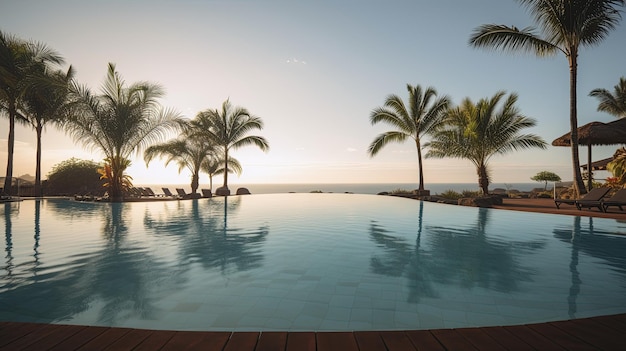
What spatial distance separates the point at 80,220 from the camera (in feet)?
32.1

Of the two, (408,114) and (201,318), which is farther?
(408,114)

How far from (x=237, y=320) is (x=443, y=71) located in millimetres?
17889

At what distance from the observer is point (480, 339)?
2.17m

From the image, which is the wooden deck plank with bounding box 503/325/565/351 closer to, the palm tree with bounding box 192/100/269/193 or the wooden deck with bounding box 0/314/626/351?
the wooden deck with bounding box 0/314/626/351

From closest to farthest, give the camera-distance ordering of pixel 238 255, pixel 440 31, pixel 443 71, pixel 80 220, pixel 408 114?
pixel 238 255
pixel 80 220
pixel 440 31
pixel 443 71
pixel 408 114

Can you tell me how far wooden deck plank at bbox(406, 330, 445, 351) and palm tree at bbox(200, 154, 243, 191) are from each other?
888 inches

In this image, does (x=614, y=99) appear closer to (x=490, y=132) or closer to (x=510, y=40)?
(x=490, y=132)

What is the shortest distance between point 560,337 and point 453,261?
10.7 ft

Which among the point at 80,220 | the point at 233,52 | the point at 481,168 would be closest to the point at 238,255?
the point at 80,220

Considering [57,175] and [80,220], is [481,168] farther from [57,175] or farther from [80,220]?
[57,175]

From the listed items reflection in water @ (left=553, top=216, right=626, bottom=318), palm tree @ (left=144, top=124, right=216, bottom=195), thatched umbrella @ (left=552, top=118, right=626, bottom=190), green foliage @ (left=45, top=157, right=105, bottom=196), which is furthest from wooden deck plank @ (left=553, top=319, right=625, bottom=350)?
green foliage @ (left=45, top=157, right=105, bottom=196)

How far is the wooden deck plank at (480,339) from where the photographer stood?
208cm

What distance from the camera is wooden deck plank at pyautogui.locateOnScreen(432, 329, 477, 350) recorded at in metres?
2.07

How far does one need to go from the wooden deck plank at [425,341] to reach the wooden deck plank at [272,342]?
0.98 meters
